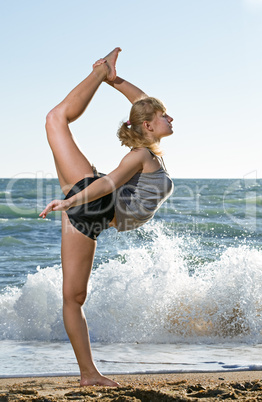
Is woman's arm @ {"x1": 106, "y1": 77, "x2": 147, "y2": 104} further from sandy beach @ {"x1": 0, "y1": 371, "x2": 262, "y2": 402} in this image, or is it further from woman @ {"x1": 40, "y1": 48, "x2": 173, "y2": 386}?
sandy beach @ {"x1": 0, "y1": 371, "x2": 262, "y2": 402}

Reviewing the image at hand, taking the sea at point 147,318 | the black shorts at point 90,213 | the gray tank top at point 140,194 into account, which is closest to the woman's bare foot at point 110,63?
the gray tank top at point 140,194

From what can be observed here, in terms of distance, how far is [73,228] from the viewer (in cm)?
276

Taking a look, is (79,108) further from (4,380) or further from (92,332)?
(92,332)

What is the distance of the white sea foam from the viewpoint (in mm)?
5105

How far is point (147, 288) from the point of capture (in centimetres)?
580

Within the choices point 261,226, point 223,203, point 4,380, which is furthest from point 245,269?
point 223,203

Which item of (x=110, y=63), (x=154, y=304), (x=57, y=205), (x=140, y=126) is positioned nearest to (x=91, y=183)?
(x=57, y=205)

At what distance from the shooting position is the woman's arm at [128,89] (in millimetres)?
3139

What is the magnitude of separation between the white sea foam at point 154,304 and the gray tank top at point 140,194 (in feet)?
8.31

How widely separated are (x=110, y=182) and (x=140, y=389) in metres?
1.08

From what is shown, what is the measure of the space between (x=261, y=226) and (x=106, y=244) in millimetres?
5864

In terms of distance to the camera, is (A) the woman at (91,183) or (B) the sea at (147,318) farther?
(B) the sea at (147,318)

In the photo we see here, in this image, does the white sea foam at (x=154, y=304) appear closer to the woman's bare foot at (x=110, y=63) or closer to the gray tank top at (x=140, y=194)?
the gray tank top at (x=140, y=194)

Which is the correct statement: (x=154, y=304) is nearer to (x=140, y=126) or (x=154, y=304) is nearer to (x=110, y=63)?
(x=140, y=126)
